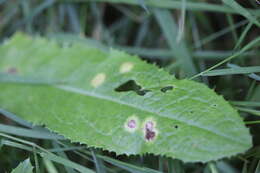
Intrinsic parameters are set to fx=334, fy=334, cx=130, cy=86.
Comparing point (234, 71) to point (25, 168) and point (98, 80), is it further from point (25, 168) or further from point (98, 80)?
point (25, 168)

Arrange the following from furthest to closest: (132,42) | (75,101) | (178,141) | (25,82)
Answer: (132,42)
(25,82)
(75,101)
(178,141)

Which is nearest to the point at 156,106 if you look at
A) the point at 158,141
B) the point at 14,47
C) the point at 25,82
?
the point at 158,141

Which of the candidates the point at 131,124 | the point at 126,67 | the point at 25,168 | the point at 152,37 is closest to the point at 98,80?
the point at 126,67

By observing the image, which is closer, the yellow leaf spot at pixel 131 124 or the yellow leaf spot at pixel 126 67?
the yellow leaf spot at pixel 131 124

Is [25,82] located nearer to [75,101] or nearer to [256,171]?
[75,101]

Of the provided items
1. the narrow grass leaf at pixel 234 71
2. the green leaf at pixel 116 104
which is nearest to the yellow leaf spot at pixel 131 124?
the green leaf at pixel 116 104

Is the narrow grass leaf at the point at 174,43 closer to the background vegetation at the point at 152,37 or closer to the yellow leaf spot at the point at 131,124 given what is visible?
the background vegetation at the point at 152,37

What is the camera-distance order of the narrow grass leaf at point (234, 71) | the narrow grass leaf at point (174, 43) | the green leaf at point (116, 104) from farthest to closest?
the narrow grass leaf at point (174, 43) → the narrow grass leaf at point (234, 71) → the green leaf at point (116, 104)
